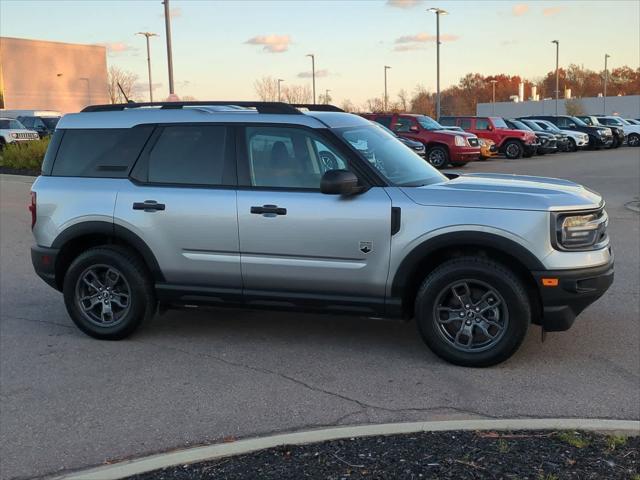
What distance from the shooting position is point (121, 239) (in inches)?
221

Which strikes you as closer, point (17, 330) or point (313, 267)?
point (313, 267)

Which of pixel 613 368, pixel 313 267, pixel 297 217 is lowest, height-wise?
pixel 613 368

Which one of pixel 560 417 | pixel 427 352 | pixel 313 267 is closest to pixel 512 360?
pixel 427 352

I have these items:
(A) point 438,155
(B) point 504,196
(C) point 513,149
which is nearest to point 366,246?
(B) point 504,196

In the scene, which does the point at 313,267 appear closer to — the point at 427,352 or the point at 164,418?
the point at 427,352

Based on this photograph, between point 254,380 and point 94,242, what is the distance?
6.73 ft

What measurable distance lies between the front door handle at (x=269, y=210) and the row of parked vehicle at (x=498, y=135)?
14600 millimetres

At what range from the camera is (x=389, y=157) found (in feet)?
17.7

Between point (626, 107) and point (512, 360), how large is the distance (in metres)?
81.2

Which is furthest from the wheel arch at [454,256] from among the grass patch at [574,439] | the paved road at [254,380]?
the grass patch at [574,439]

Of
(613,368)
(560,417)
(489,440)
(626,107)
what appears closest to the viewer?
(489,440)

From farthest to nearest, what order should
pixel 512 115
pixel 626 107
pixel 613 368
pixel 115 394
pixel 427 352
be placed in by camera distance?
pixel 512 115 < pixel 626 107 < pixel 427 352 < pixel 613 368 < pixel 115 394

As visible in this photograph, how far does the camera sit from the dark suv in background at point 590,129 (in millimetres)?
36156

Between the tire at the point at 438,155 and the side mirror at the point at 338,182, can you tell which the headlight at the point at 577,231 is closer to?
the side mirror at the point at 338,182
